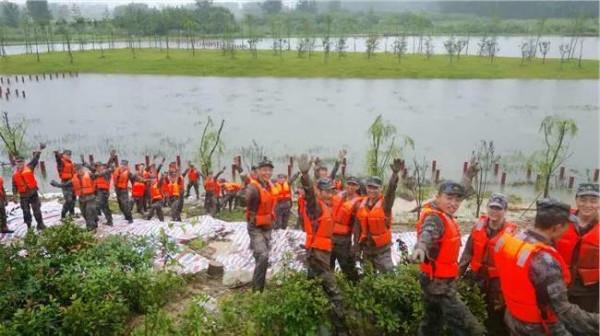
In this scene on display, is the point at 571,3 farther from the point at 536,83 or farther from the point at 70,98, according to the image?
the point at 70,98

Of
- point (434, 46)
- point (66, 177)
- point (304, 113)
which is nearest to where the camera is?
point (66, 177)

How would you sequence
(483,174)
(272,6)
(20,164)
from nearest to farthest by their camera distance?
(20,164)
(483,174)
(272,6)

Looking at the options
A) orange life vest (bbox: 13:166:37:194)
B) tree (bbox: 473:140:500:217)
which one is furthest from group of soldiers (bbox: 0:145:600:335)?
tree (bbox: 473:140:500:217)

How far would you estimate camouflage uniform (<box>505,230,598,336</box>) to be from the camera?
151 inches

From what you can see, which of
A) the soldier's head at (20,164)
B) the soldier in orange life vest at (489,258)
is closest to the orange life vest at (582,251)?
the soldier in orange life vest at (489,258)

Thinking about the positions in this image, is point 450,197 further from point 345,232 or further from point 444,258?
point 345,232

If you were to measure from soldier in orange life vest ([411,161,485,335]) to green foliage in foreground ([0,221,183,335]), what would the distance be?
112 inches

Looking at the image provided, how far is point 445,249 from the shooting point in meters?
4.78

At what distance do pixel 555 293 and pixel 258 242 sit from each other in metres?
4.02

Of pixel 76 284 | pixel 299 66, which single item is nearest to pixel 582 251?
pixel 76 284

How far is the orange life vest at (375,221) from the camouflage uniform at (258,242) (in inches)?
53.7

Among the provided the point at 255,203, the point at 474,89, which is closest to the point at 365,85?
the point at 474,89

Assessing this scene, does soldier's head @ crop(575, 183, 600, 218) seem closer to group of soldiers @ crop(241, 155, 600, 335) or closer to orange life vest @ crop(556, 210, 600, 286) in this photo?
group of soldiers @ crop(241, 155, 600, 335)

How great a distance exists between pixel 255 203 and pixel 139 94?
3779cm
